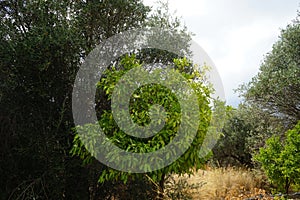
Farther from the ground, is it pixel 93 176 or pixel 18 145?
pixel 18 145

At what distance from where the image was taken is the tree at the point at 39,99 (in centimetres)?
436

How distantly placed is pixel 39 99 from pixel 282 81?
5642 mm

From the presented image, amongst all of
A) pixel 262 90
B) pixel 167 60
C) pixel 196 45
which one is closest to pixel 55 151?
pixel 167 60

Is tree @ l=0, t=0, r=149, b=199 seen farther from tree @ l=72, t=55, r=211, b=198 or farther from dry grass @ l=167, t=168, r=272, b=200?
dry grass @ l=167, t=168, r=272, b=200

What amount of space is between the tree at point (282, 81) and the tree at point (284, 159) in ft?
5.00

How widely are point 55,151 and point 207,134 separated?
7.02ft

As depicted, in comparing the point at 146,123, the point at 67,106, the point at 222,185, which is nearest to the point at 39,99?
the point at 67,106

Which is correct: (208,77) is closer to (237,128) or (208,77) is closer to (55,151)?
(55,151)

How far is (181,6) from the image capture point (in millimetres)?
6316

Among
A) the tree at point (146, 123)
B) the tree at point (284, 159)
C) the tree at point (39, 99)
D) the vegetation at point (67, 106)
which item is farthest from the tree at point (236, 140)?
the tree at point (39, 99)

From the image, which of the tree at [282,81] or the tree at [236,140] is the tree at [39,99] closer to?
the tree at [282,81]

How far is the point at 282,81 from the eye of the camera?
7.59 meters

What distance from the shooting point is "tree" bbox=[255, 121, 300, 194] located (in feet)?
20.2

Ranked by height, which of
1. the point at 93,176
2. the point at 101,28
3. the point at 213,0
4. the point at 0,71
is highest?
the point at 213,0
